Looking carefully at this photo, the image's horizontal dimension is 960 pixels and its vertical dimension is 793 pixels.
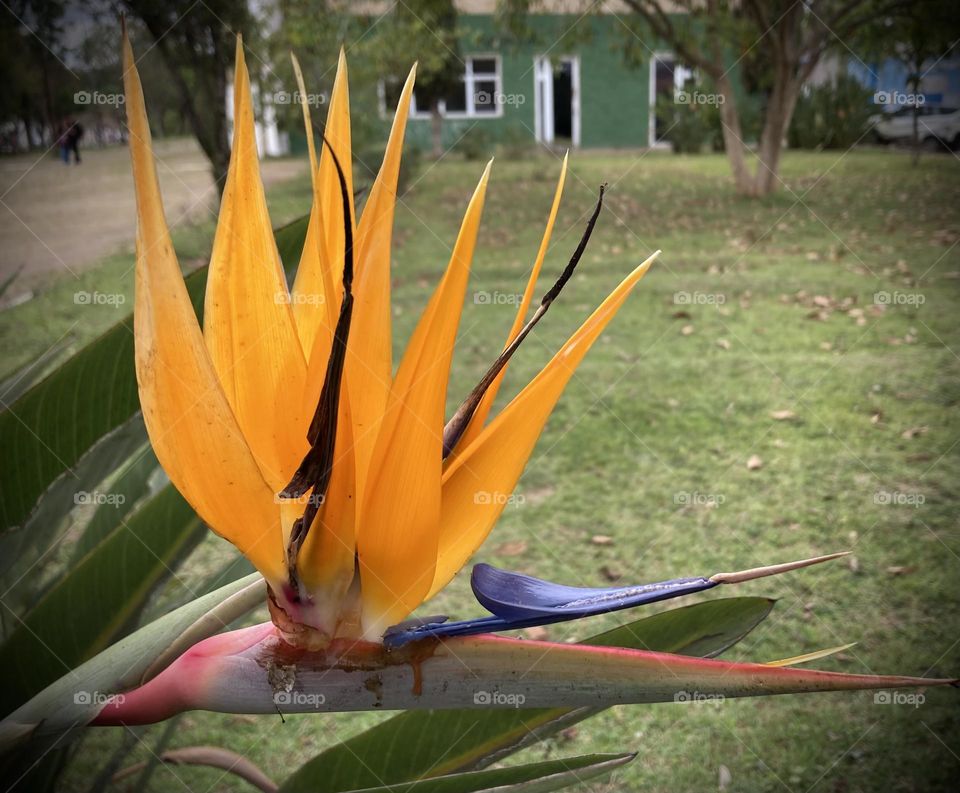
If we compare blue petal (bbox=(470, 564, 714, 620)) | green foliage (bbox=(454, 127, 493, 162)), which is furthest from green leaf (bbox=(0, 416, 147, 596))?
green foliage (bbox=(454, 127, 493, 162))

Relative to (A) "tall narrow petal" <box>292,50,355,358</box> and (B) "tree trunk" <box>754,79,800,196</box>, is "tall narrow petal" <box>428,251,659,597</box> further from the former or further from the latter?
(B) "tree trunk" <box>754,79,800,196</box>

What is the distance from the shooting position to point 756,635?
1.70m

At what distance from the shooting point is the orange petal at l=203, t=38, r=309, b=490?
353 mm

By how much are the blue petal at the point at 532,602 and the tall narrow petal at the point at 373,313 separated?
62 millimetres

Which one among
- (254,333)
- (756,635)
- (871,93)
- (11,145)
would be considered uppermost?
(871,93)

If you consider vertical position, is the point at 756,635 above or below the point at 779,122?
below

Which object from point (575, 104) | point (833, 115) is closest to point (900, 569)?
point (833, 115)

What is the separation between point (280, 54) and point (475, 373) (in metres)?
3.95

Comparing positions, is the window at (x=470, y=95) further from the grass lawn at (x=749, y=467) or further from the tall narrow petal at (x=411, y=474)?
the tall narrow petal at (x=411, y=474)

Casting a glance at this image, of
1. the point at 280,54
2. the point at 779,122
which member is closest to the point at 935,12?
the point at 779,122

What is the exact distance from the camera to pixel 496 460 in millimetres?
346

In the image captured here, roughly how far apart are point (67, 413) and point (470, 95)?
12.1m

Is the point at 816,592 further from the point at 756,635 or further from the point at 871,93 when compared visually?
the point at 871,93

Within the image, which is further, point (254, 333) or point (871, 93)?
point (871, 93)
